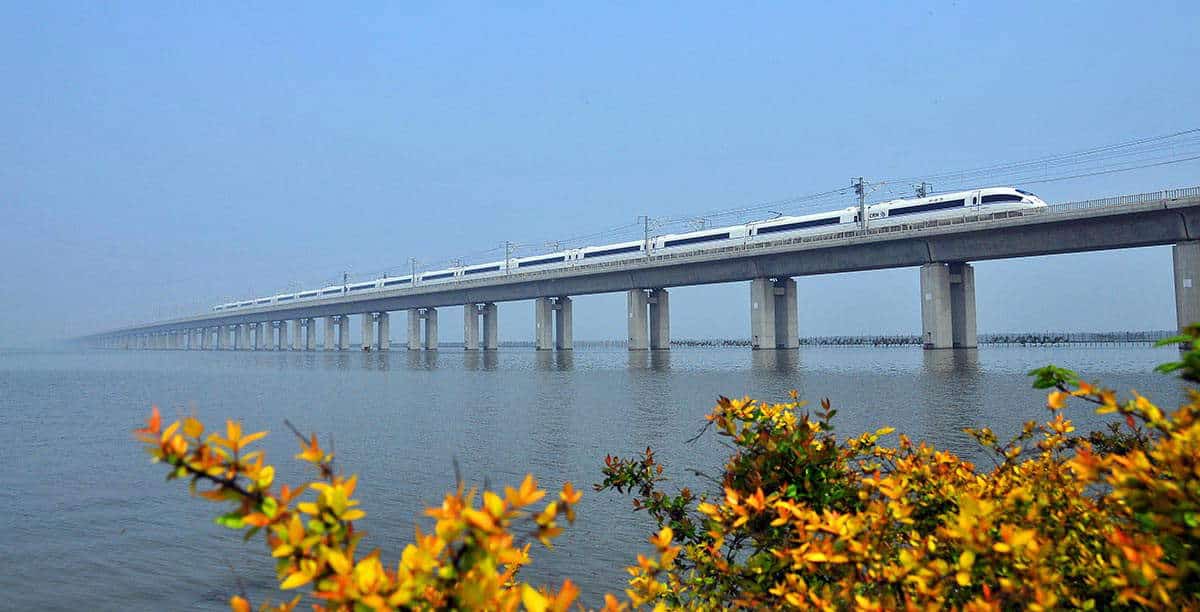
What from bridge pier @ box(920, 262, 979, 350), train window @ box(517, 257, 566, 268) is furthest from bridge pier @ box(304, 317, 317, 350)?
bridge pier @ box(920, 262, 979, 350)

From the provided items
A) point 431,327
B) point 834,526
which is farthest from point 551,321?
point 834,526

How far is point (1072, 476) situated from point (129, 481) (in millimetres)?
16751

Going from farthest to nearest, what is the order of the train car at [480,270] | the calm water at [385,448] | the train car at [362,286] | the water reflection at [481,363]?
the train car at [362,286]
the train car at [480,270]
the water reflection at [481,363]
the calm water at [385,448]

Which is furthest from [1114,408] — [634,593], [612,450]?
[612,450]

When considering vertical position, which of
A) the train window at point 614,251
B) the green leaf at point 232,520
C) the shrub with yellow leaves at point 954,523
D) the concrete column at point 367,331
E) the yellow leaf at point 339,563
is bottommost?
the shrub with yellow leaves at point 954,523

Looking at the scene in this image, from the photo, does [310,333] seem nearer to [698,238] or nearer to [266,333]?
[266,333]

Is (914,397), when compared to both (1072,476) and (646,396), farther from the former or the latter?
(1072,476)

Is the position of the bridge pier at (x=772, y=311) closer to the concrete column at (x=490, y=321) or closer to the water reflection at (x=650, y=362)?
the water reflection at (x=650, y=362)

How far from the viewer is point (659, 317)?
93500 mm

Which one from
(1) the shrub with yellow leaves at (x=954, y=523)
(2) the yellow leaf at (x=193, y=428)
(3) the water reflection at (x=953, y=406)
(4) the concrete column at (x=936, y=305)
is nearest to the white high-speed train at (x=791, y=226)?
(4) the concrete column at (x=936, y=305)

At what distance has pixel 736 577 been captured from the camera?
454 centimetres

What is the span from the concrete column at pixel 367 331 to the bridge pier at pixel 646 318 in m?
62.0

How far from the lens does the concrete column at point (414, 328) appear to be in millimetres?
130500

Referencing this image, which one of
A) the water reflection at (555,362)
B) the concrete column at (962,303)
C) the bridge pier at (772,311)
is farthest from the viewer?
the bridge pier at (772,311)
